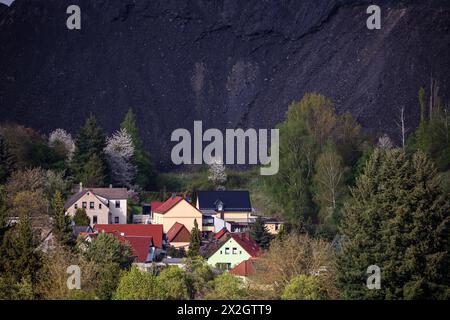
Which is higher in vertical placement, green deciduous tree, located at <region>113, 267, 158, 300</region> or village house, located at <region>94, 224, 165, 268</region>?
village house, located at <region>94, 224, 165, 268</region>

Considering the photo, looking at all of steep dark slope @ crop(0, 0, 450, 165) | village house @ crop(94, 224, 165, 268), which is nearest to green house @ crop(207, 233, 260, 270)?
village house @ crop(94, 224, 165, 268)

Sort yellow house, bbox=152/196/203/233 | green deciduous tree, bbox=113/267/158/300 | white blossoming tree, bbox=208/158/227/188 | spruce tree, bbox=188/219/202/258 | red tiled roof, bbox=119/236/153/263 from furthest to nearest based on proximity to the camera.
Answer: white blossoming tree, bbox=208/158/227/188
yellow house, bbox=152/196/203/233
spruce tree, bbox=188/219/202/258
red tiled roof, bbox=119/236/153/263
green deciduous tree, bbox=113/267/158/300

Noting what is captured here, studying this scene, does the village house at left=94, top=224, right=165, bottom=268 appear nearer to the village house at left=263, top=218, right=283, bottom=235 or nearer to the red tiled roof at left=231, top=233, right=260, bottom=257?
the red tiled roof at left=231, top=233, right=260, bottom=257

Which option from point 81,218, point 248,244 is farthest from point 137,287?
point 81,218

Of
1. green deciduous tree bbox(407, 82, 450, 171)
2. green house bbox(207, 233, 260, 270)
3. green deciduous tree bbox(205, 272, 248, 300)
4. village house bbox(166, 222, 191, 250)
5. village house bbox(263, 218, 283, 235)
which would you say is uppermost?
green deciduous tree bbox(407, 82, 450, 171)

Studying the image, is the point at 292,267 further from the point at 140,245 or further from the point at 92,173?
the point at 92,173

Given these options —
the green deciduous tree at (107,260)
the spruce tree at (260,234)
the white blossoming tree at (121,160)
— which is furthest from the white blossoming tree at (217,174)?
the green deciduous tree at (107,260)

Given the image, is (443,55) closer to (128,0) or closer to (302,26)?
(302,26)

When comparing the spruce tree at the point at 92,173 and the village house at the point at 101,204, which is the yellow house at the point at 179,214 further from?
the spruce tree at the point at 92,173
